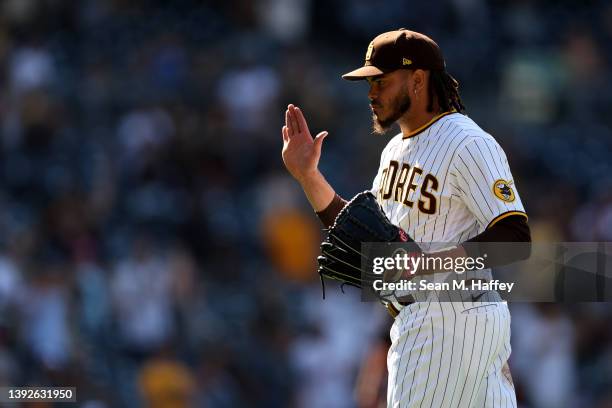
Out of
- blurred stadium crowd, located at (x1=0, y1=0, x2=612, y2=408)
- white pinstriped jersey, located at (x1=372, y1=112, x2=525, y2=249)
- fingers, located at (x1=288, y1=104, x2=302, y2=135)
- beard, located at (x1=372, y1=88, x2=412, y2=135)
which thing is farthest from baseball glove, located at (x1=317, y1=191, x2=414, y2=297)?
blurred stadium crowd, located at (x1=0, y1=0, x2=612, y2=408)

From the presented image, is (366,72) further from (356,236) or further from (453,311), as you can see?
(453,311)

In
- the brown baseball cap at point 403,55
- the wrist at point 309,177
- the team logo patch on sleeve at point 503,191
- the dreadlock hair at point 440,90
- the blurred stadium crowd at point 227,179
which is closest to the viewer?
the team logo patch on sleeve at point 503,191

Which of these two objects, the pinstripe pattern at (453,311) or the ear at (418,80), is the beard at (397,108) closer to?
the ear at (418,80)

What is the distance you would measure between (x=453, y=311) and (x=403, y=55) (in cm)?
98

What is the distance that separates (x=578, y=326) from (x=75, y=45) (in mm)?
5912

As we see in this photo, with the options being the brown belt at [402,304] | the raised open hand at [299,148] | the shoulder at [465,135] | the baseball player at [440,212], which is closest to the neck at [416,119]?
the baseball player at [440,212]

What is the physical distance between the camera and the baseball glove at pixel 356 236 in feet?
14.8

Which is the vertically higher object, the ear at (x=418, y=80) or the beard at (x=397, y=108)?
the ear at (x=418, y=80)

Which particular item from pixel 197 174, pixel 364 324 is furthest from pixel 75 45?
pixel 364 324

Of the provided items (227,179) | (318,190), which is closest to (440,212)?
(318,190)

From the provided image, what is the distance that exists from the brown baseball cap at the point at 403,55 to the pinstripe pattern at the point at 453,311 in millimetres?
257

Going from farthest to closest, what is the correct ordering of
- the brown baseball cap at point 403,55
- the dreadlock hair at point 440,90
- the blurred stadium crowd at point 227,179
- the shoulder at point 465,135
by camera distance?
the blurred stadium crowd at point 227,179 → the dreadlock hair at point 440,90 → the brown baseball cap at point 403,55 → the shoulder at point 465,135

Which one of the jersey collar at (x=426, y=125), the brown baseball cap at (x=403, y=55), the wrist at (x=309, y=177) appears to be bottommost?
the wrist at (x=309, y=177)

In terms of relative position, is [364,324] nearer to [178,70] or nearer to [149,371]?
[149,371]
